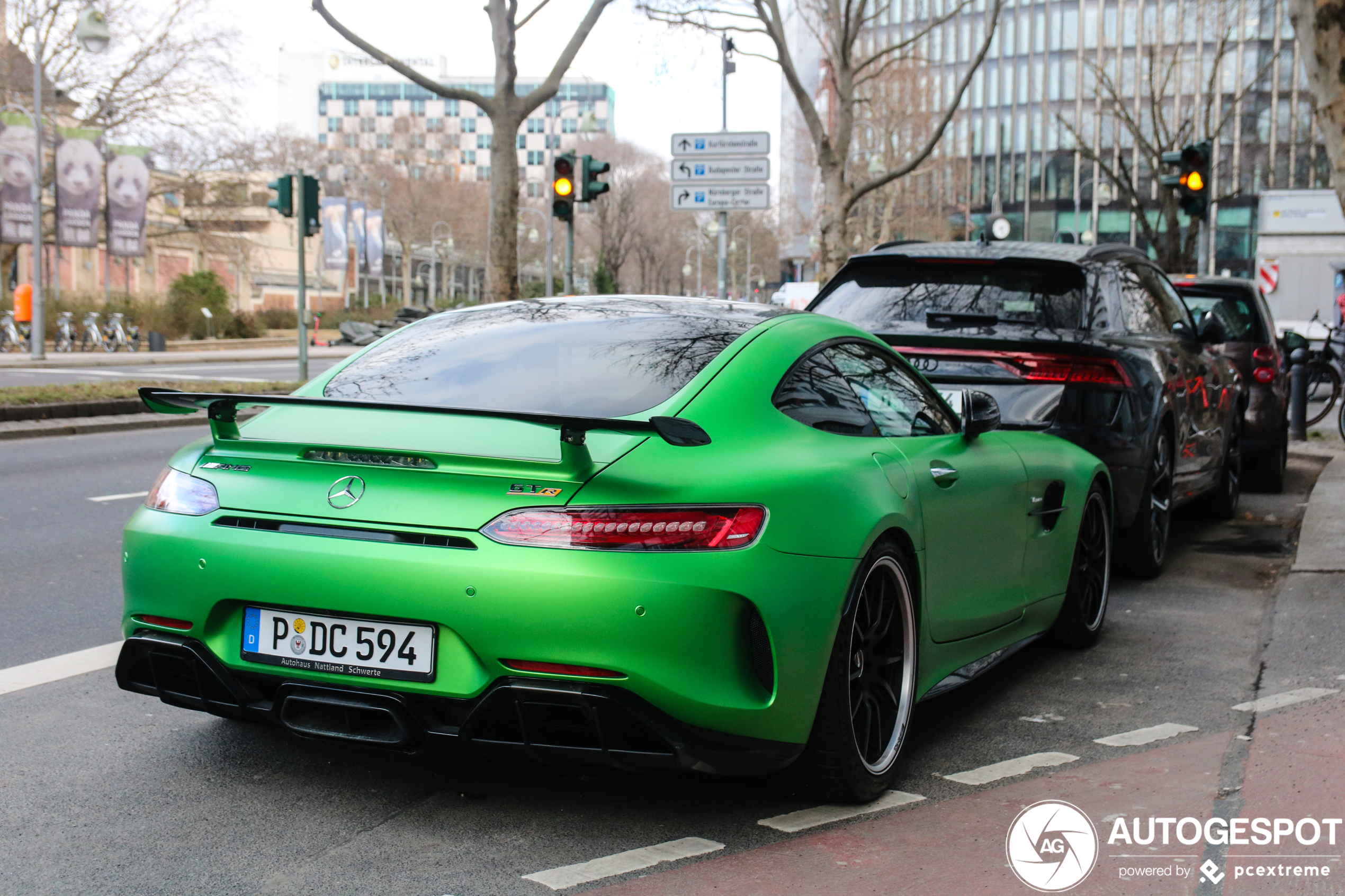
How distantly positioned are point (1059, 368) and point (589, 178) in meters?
14.7

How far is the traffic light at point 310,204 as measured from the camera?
69.4 feet

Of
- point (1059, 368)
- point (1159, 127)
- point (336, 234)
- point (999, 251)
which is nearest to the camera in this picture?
point (1059, 368)

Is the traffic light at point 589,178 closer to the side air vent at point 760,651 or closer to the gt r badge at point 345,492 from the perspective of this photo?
the gt r badge at point 345,492

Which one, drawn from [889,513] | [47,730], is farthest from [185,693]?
[889,513]

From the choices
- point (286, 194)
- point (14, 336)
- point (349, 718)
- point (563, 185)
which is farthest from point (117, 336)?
point (349, 718)

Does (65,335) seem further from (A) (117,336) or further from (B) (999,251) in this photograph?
(B) (999,251)

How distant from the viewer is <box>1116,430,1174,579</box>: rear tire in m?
7.00

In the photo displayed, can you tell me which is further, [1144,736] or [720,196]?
[720,196]

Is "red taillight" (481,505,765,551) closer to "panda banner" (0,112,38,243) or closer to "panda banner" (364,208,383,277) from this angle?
"panda banner" (0,112,38,243)

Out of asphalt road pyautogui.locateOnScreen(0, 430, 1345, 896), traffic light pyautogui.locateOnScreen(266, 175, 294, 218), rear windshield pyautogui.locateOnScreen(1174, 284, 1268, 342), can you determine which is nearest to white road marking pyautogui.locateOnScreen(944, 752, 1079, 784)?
asphalt road pyautogui.locateOnScreen(0, 430, 1345, 896)

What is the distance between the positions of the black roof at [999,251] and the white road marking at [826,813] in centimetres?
374

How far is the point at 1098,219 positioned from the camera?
81062mm

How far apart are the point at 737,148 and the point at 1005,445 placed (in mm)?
Answer: 17161

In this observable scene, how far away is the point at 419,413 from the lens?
3451 mm
